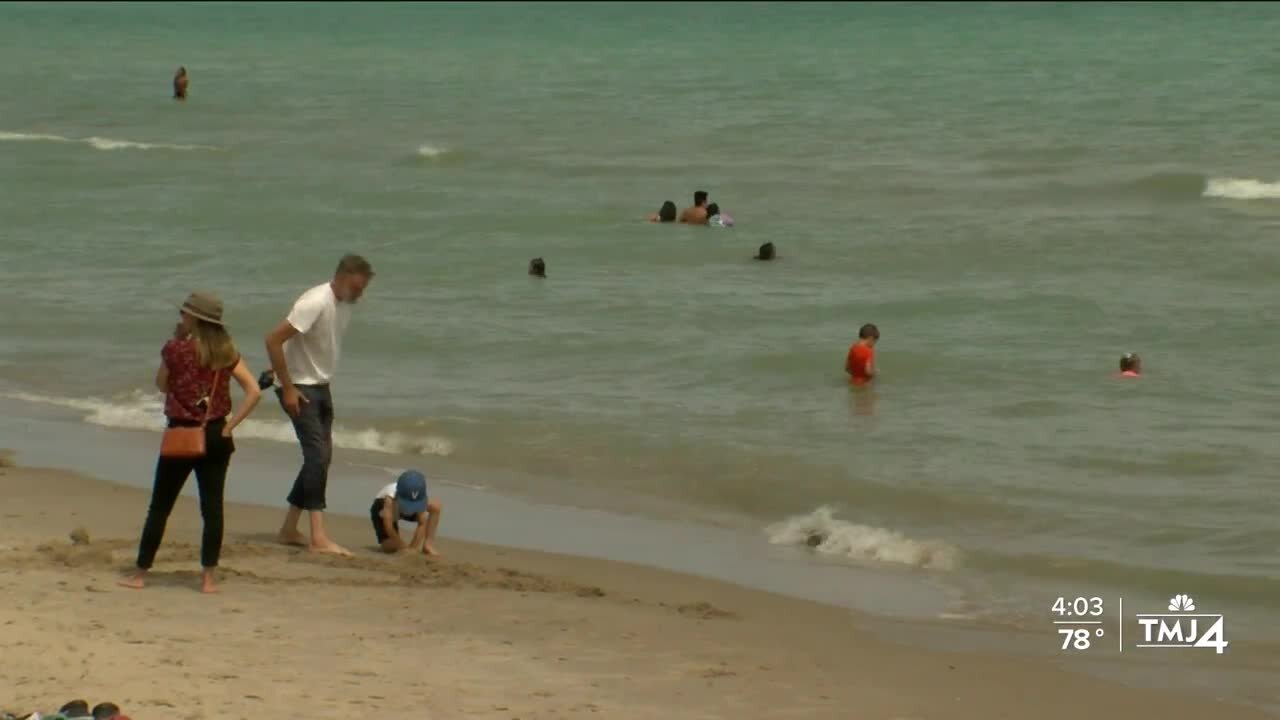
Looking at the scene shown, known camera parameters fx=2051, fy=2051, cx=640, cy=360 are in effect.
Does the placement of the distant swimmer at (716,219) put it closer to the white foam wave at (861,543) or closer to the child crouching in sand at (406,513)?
the white foam wave at (861,543)

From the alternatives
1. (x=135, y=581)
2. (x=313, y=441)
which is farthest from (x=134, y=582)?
(x=313, y=441)

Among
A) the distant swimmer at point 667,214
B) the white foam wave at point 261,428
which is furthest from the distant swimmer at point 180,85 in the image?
the white foam wave at point 261,428

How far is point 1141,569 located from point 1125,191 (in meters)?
20.0

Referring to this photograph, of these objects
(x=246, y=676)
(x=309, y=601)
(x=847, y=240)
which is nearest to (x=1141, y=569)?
(x=309, y=601)

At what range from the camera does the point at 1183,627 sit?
967cm

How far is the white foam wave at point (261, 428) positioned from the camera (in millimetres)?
13742

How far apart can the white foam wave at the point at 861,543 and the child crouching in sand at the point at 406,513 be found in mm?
2073

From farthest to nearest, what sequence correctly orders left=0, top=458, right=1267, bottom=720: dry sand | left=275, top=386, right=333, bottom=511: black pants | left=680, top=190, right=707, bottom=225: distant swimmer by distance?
1. left=680, top=190, right=707, bottom=225: distant swimmer
2. left=275, top=386, right=333, bottom=511: black pants
3. left=0, top=458, right=1267, bottom=720: dry sand

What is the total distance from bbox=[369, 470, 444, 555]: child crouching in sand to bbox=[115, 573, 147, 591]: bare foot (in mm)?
1606

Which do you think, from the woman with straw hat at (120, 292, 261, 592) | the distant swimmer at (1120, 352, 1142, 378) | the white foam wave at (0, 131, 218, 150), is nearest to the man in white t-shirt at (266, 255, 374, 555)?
the woman with straw hat at (120, 292, 261, 592)

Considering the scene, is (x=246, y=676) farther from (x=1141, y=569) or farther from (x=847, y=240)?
(x=847, y=240)

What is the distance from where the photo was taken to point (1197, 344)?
1770 cm

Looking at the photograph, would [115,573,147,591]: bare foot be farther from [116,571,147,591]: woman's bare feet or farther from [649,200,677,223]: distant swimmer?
[649,200,677,223]: distant swimmer

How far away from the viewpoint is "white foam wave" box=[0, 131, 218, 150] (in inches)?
1490
